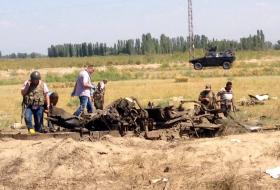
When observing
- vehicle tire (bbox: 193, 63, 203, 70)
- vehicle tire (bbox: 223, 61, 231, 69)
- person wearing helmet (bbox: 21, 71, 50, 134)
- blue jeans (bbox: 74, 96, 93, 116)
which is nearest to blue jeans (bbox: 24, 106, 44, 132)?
person wearing helmet (bbox: 21, 71, 50, 134)

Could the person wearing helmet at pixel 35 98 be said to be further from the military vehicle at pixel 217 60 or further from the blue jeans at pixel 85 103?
the military vehicle at pixel 217 60

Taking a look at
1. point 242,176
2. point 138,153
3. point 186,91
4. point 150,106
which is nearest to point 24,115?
point 150,106

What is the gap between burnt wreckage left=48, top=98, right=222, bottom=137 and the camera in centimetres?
1186

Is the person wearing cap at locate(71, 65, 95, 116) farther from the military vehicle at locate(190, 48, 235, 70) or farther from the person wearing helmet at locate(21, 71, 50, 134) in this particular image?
the military vehicle at locate(190, 48, 235, 70)

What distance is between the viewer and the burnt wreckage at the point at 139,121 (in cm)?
1186

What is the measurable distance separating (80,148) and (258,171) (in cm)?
313

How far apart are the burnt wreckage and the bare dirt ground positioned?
0.94 metres

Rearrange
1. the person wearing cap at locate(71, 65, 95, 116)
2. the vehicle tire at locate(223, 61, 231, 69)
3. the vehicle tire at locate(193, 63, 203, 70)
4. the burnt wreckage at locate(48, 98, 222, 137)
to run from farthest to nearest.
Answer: the vehicle tire at locate(193, 63, 203, 70) → the vehicle tire at locate(223, 61, 231, 69) → the person wearing cap at locate(71, 65, 95, 116) → the burnt wreckage at locate(48, 98, 222, 137)

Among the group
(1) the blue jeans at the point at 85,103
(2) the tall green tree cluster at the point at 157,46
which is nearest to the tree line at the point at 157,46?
(2) the tall green tree cluster at the point at 157,46

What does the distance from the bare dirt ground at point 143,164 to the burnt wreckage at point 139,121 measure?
943mm

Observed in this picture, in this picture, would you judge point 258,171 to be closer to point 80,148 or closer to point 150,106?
point 80,148

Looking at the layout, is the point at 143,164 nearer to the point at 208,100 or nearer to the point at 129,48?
the point at 208,100

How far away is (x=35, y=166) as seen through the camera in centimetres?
1005

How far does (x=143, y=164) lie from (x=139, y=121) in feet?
7.90
